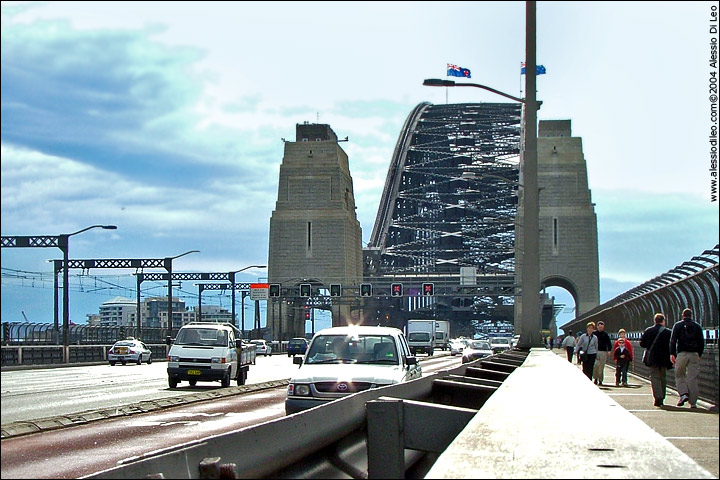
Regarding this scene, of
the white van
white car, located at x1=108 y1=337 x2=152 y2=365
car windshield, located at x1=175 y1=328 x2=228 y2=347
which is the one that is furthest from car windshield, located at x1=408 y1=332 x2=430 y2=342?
car windshield, located at x1=175 y1=328 x2=228 y2=347

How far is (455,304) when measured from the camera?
16862 centimetres

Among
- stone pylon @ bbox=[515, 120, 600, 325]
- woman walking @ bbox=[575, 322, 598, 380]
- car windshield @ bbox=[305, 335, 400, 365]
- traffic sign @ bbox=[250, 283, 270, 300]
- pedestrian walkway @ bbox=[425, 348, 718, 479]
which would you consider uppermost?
stone pylon @ bbox=[515, 120, 600, 325]

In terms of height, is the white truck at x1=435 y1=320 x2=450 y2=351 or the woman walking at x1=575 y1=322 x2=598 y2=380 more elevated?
the woman walking at x1=575 y1=322 x2=598 y2=380

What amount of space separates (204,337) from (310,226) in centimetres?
8092

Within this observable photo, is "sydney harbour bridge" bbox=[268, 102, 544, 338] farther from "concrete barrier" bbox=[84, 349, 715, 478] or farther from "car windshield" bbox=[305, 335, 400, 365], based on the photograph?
"concrete barrier" bbox=[84, 349, 715, 478]

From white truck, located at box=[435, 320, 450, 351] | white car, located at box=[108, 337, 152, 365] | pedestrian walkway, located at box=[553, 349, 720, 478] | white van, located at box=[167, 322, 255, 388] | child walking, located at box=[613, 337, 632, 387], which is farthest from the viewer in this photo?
white truck, located at box=[435, 320, 450, 351]

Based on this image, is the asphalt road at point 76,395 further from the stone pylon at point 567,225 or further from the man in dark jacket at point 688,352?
the stone pylon at point 567,225

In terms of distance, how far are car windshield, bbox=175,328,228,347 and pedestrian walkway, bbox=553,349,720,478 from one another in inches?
461

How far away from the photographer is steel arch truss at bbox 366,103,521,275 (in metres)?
157

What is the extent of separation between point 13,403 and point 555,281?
9324cm

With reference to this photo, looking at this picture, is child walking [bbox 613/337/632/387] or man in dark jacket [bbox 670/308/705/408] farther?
child walking [bbox 613/337/632/387]

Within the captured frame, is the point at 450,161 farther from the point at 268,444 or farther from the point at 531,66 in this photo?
the point at 268,444

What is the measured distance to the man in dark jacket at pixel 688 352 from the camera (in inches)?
656

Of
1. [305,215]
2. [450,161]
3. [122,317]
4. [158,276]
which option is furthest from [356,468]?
[450,161]
